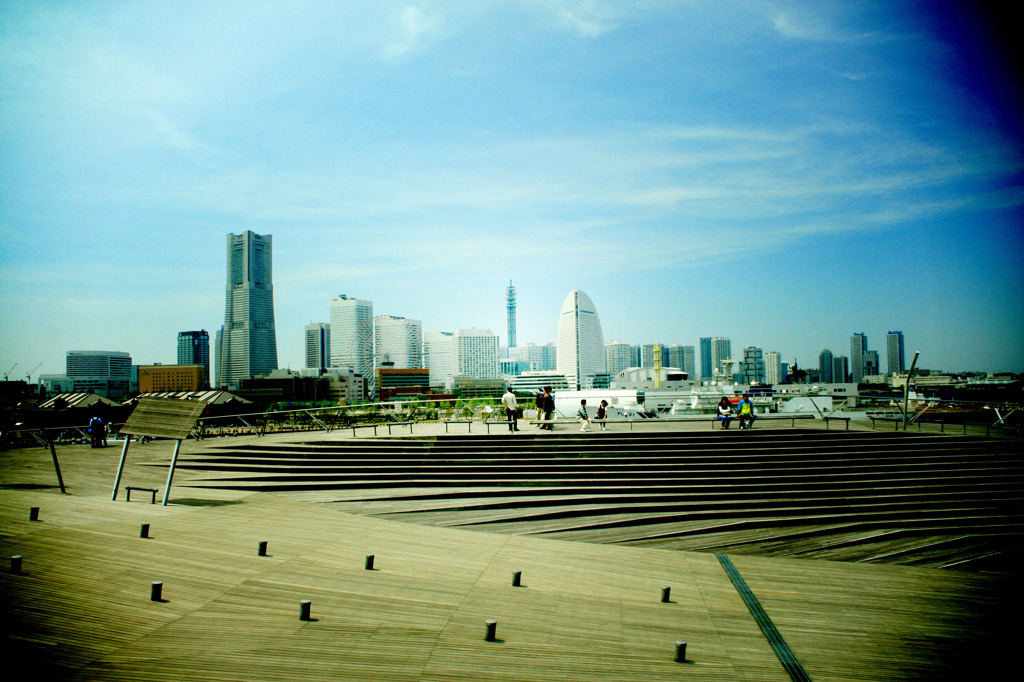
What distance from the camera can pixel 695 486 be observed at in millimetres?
12172

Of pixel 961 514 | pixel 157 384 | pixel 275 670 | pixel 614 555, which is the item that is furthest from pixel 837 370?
pixel 157 384

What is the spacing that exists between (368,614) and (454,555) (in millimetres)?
2513

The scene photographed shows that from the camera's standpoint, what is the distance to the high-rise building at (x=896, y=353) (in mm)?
16828

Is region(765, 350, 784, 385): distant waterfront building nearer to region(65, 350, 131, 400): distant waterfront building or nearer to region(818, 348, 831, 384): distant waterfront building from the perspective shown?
region(818, 348, 831, 384): distant waterfront building

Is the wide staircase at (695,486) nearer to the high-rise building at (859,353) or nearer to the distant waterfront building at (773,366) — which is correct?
the high-rise building at (859,353)

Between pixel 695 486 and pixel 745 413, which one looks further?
pixel 745 413

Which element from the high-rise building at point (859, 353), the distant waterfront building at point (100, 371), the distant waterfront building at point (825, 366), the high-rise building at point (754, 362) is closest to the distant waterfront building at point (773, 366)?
the high-rise building at point (754, 362)

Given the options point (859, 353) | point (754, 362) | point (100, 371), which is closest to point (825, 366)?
point (859, 353)

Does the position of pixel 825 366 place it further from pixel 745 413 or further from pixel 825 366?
pixel 745 413

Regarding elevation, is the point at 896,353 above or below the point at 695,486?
above

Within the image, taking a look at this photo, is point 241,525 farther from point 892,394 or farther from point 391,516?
point 892,394

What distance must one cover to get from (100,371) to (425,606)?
62300 mm

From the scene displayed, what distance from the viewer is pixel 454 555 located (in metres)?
7.59

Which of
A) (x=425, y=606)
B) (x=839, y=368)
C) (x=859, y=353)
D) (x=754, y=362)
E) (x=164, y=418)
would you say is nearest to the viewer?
(x=425, y=606)
